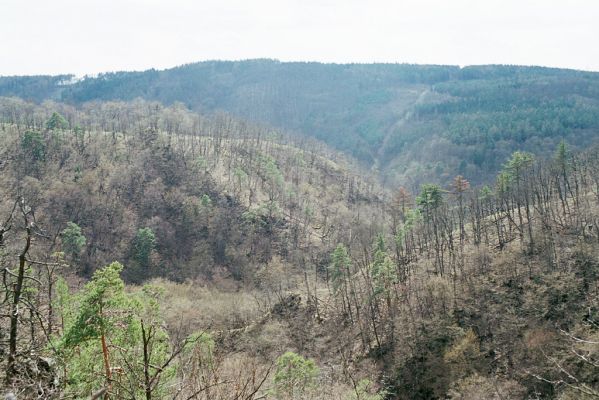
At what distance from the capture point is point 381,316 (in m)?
60.8

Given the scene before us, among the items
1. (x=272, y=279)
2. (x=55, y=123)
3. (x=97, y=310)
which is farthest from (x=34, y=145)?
(x=97, y=310)

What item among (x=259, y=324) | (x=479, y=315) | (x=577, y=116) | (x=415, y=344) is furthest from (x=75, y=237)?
(x=577, y=116)

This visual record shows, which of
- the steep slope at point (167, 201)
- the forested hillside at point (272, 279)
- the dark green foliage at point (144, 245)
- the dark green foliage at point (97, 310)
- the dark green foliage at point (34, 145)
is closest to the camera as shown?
the forested hillside at point (272, 279)

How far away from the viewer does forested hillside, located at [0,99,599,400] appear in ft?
44.1

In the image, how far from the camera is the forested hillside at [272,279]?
13445 millimetres

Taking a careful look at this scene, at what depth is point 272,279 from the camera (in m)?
94.1

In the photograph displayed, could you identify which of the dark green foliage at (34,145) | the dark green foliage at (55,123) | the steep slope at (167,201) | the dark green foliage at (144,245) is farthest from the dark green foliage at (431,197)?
the dark green foliage at (55,123)

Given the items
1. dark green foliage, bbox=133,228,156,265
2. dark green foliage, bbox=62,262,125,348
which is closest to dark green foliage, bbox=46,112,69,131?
dark green foliage, bbox=133,228,156,265

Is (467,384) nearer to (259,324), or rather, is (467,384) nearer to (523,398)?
→ (523,398)

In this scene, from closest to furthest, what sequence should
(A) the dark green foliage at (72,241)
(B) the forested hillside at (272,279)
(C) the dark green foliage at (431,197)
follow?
1. (B) the forested hillside at (272,279)
2. (C) the dark green foliage at (431,197)
3. (A) the dark green foliage at (72,241)

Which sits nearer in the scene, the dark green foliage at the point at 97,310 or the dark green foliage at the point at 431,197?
the dark green foliage at the point at 97,310

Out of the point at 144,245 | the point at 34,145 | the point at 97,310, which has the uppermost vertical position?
the point at 97,310

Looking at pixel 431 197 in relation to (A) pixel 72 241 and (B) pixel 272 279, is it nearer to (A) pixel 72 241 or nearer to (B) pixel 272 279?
(B) pixel 272 279

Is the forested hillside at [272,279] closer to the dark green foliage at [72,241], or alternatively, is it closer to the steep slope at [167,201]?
the dark green foliage at [72,241]
